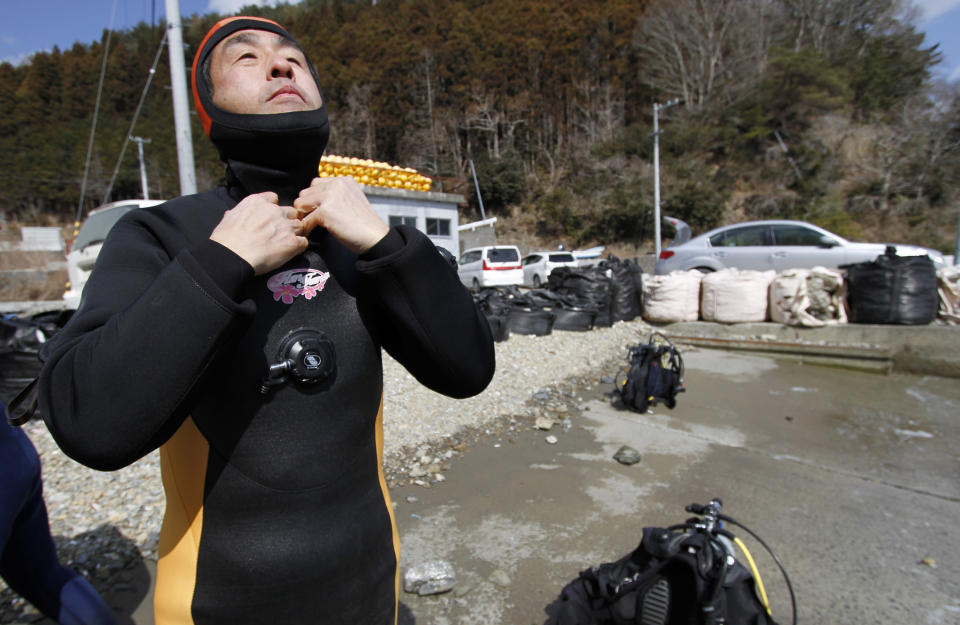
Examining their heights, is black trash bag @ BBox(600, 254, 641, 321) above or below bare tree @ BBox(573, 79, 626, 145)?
below

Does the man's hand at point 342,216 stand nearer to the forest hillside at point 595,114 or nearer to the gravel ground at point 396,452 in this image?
the gravel ground at point 396,452

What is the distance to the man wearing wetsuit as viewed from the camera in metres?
0.74

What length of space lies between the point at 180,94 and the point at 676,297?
294 inches

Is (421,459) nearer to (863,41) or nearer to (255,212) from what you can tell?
(255,212)

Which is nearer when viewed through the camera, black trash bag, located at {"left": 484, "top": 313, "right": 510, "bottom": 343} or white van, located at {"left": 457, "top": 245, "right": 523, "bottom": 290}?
black trash bag, located at {"left": 484, "top": 313, "right": 510, "bottom": 343}

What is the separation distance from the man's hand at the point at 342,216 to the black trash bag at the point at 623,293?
7.29 metres

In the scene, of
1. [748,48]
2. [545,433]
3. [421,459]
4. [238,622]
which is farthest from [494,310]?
[748,48]

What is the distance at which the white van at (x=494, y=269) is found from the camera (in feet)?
47.6

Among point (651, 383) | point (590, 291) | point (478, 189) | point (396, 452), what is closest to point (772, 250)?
point (590, 291)

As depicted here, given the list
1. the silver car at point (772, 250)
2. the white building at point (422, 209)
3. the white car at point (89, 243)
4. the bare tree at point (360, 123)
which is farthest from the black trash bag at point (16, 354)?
the bare tree at point (360, 123)

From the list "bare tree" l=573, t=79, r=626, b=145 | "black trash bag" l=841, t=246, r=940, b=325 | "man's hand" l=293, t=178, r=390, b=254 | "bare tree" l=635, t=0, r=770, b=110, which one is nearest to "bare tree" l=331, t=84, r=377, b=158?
"bare tree" l=573, t=79, r=626, b=145

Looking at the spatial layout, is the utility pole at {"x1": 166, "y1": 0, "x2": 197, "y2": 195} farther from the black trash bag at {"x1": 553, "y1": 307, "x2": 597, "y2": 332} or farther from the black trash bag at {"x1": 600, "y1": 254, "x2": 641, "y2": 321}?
the black trash bag at {"x1": 600, "y1": 254, "x2": 641, "y2": 321}

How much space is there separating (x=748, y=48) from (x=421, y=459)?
34.6 meters

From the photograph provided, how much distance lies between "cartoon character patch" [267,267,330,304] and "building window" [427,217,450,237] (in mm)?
16800
